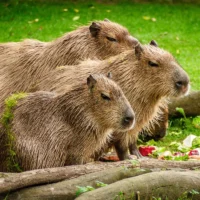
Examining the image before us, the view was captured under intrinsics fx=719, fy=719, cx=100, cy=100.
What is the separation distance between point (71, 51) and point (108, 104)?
1.81m

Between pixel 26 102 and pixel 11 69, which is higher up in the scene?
pixel 26 102

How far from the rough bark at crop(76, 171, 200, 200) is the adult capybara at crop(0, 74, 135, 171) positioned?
817 millimetres

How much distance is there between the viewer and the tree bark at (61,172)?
18.1 feet

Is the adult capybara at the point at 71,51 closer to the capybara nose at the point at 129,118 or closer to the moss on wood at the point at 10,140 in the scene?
the moss on wood at the point at 10,140

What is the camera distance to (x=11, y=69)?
8.50 metres

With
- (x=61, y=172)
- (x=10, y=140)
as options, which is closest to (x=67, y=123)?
(x=10, y=140)

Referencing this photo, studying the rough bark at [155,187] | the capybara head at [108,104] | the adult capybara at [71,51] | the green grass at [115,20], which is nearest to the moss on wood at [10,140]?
the capybara head at [108,104]

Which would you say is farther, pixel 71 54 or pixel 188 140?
pixel 188 140

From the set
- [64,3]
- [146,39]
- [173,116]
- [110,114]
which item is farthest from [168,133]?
[64,3]

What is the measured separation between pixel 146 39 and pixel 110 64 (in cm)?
826

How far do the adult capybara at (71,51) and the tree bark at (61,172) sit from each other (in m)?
2.27

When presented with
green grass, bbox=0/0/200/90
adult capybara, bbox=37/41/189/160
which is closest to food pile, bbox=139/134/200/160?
adult capybara, bbox=37/41/189/160

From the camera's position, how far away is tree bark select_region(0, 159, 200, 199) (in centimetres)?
552

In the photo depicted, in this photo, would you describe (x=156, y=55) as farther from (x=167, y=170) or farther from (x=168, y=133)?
(x=168, y=133)
